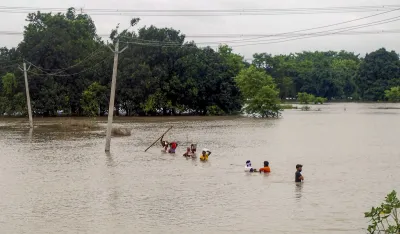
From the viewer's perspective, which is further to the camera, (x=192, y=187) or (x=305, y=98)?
(x=305, y=98)

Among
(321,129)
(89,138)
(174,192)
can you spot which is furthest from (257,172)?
(321,129)

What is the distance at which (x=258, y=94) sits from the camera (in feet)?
224

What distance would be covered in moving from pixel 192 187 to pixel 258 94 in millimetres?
48618

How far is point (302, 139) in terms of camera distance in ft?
130

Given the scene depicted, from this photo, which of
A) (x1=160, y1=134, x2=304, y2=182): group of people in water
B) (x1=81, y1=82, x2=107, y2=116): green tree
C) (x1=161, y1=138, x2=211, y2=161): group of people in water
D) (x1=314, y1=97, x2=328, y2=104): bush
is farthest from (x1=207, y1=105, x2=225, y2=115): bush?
(x1=314, y1=97, x2=328, y2=104): bush

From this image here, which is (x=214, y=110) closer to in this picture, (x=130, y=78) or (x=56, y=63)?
(x=130, y=78)

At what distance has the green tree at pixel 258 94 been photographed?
6775 centimetres

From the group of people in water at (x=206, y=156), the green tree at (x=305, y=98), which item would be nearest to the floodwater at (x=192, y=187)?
the group of people in water at (x=206, y=156)

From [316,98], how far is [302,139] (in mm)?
85959

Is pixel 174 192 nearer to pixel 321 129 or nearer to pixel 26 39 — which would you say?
pixel 321 129

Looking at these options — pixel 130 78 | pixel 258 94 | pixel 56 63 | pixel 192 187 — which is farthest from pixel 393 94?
pixel 192 187

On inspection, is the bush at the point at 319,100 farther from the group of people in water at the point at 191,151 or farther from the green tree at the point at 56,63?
the group of people in water at the point at 191,151

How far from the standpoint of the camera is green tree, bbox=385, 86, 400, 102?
112 meters

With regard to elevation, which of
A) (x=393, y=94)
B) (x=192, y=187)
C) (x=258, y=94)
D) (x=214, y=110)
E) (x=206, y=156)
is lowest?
(x=192, y=187)
